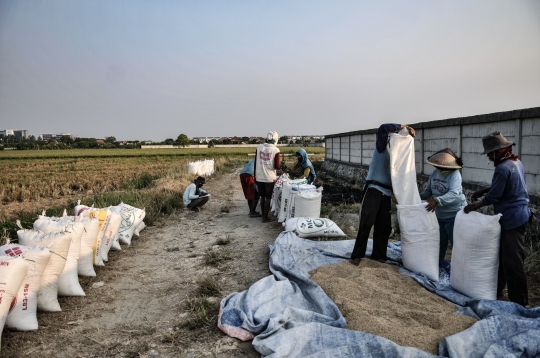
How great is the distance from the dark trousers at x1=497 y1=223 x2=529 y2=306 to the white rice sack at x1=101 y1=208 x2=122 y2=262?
4.41 m

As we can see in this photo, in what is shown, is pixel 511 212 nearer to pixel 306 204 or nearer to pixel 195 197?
pixel 306 204

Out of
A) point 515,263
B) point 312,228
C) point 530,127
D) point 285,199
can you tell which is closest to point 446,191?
point 515,263

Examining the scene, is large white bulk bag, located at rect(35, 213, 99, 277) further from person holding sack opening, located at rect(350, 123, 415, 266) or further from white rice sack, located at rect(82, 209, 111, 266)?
person holding sack opening, located at rect(350, 123, 415, 266)

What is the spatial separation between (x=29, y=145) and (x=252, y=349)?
250 feet

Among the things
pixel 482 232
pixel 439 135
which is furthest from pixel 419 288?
pixel 439 135

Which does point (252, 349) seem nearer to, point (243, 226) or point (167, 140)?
point (243, 226)

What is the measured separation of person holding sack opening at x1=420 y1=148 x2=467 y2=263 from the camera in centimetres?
410

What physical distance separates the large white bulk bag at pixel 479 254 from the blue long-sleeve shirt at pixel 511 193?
0.10 m

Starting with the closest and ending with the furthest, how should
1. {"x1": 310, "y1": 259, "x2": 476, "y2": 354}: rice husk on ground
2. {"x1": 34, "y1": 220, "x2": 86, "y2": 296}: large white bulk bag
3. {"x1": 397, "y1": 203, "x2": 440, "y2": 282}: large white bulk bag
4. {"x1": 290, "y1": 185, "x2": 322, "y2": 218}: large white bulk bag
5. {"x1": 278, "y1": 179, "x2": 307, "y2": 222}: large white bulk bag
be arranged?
{"x1": 310, "y1": 259, "x2": 476, "y2": 354}: rice husk on ground < {"x1": 34, "y1": 220, "x2": 86, "y2": 296}: large white bulk bag < {"x1": 397, "y1": 203, "x2": 440, "y2": 282}: large white bulk bag < {"x1": 290, "y1": 185, "x2": 322, "y2": 218}: large white bulk bag < {"x1": 278, "y1": 179, "x2": 307, "y2": 222}: large white bulk bag

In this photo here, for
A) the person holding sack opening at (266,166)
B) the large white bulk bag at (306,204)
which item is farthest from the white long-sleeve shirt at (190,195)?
the large white bulk bag at (306,204)

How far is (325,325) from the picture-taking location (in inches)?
114

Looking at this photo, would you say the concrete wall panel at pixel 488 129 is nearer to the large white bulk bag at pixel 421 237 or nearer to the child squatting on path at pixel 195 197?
the large white bulk bag at pixel 421 237

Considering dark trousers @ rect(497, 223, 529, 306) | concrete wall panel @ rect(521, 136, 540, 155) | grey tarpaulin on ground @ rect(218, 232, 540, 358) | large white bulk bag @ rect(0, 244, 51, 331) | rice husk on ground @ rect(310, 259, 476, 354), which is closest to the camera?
grey tarpaulin on ground @ rect(218, 232, 540, 358)

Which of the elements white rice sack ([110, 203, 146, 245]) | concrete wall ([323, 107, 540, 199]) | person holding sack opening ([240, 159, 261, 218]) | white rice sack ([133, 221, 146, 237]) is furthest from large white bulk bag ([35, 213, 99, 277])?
concrete wall ([323, 107, 540, 199])
